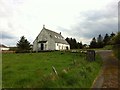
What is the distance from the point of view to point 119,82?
18797mm

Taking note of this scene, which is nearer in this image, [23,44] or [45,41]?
[45,41]

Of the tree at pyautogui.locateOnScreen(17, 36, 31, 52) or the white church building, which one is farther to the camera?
the tree at pyautogui.locateOnScreen(17, 36, 31, 52)

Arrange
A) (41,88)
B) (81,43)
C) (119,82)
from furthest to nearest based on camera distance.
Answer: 1. (81,43)
2. (119,82)
3. (41,88)

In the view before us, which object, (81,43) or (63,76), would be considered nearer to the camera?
(63,76)

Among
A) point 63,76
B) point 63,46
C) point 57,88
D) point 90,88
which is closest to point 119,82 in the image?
point 90,88

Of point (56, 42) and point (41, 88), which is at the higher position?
point (56, 42)

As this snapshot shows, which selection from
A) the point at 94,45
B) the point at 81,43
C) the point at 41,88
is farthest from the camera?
the point at 81,43

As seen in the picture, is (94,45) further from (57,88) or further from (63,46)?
(57,88)

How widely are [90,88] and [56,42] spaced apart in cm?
6113

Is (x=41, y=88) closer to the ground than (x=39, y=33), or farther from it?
closer to the ground

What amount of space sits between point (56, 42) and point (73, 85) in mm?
62439

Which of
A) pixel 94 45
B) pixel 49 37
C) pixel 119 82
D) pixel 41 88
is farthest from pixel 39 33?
pixel 41 88

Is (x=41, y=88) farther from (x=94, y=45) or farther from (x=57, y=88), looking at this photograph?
(x=94, y=45)

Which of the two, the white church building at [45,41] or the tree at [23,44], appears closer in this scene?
the white church building at [45,41]
